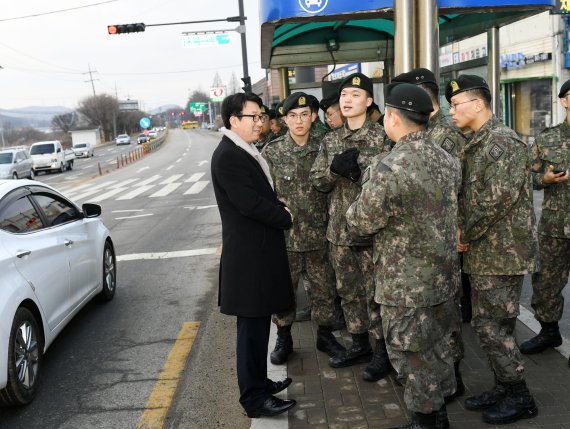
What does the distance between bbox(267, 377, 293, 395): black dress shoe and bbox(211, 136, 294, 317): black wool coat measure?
0.60 meters

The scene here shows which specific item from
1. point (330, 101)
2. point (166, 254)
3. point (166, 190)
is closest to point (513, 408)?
point (330, 101)

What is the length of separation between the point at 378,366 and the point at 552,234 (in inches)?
63.7

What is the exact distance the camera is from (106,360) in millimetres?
4906

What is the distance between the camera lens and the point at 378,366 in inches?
162

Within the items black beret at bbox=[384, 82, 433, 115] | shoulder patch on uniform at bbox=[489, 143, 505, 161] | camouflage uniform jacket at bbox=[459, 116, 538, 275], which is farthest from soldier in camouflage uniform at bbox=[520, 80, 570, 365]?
black beret at bbox=[384, 82, 433, 115]

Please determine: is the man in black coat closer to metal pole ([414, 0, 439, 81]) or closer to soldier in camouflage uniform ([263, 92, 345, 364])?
soldier in camouflage uniform ([263, 92, 345, 364])

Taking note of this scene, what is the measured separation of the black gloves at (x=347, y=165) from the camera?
3623 millimetres

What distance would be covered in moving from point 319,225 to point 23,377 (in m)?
2.39

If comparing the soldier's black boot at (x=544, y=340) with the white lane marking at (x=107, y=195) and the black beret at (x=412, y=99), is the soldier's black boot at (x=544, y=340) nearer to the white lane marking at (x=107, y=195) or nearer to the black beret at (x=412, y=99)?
the black beret at (x=412, y=99)

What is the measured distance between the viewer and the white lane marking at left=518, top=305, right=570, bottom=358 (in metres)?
4.35

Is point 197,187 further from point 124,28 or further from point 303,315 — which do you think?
point 303,315

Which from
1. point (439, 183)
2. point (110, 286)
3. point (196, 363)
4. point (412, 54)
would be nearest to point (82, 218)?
point (110, 286)

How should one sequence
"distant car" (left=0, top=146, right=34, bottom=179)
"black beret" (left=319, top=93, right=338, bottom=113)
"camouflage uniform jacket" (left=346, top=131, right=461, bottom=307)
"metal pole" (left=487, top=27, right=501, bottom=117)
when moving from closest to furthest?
"camouflage uniform jacket" (left=346, top=131, right=461, bottom=307)
"black beret" (left=319, top=93, right=338, bottom=113)
"metal pole" (left=487, top=27, right=501, bottom=117)
"distant car" (left=0, top=146, right=34, bottom=179)

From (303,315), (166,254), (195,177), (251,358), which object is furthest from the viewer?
(195,177)
